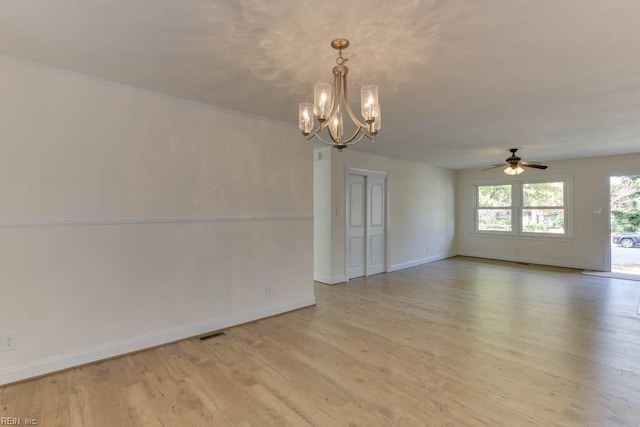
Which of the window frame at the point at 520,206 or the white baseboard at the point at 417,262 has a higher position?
the window frame at the point at 520,206

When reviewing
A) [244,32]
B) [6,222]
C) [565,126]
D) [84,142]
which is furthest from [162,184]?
[565,126]

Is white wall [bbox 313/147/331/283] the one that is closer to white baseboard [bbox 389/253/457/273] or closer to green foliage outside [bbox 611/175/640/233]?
white baseboard [bbox 389/253/457/273]

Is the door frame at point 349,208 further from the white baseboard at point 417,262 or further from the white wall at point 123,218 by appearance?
the white wall at point 123,218

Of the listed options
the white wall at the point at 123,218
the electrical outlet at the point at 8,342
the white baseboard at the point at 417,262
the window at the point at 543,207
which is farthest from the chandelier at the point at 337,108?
the window at the point at 543,207

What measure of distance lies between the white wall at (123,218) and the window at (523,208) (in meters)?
6.51

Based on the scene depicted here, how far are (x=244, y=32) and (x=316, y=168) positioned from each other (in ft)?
12.4

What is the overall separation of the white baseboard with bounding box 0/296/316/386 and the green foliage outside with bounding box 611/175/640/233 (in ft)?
23.5

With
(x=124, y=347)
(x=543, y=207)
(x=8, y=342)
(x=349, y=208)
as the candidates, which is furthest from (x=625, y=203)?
(x=8, y=342)

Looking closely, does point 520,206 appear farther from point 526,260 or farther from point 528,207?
point 526,260

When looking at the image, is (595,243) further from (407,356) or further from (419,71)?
(419,71)

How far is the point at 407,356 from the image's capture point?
111 inches

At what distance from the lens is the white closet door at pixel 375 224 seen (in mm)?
6125

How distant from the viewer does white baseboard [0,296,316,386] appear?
239 centimetres

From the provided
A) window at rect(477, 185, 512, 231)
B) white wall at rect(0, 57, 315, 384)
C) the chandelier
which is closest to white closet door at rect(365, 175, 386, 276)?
white wall at rect(0, 57, 315, 384)
